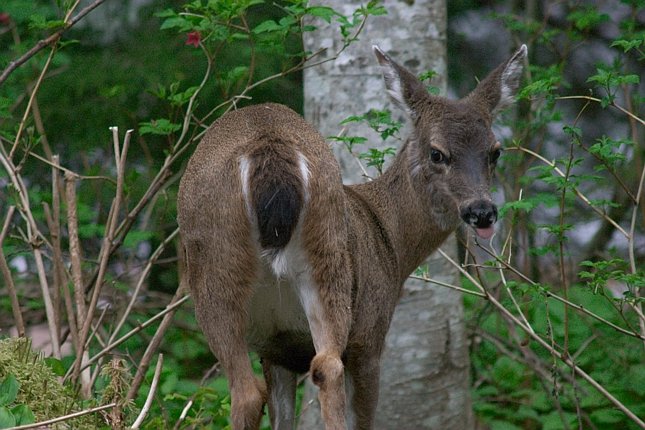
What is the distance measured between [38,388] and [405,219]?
2.08m

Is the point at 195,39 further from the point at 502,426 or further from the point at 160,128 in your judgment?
the point at 502,426

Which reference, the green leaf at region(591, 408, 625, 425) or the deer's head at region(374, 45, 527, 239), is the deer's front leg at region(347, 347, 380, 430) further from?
the green leaf at region(591, 408, 625, 425)

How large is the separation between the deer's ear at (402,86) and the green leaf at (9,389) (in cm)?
251

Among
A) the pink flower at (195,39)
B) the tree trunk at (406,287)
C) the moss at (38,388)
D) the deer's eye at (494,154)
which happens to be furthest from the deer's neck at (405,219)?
the moss at (38,388)

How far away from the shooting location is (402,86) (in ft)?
19.4

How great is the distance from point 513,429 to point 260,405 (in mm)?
3320

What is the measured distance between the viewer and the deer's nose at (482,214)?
528cm

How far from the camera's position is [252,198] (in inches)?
171

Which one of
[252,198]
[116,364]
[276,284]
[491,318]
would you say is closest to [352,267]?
[276,284]

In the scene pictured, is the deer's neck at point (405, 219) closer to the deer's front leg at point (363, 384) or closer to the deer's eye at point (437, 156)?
the deer's eye at point (437, 156)

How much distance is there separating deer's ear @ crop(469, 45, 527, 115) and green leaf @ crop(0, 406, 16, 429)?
291 cm

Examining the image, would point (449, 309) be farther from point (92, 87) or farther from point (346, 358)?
point (92, 87)

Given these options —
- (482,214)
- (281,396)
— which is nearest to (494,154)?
(482,214)

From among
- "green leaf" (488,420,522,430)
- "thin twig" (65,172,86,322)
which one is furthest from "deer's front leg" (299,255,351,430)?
"green leaf" (488,420,522,430)
